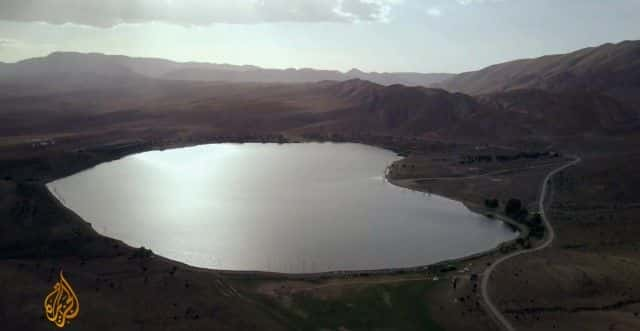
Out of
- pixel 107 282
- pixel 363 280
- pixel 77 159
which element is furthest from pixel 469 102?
pixel 107 282

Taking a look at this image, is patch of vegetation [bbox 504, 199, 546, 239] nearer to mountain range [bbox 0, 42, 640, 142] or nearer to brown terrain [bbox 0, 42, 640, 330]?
brown terrain [bbox 0, 42, 640, 330]

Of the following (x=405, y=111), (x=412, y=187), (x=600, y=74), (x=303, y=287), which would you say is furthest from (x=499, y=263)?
(x=600, y=74)

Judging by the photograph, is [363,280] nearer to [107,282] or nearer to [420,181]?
[107,282]

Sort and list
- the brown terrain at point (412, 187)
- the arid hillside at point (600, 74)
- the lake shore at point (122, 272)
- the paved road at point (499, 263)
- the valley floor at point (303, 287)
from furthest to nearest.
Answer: the arid hillside at point (600, 74)
the lake shore at point (122, 272)
the brown terrain at point (412, 187)
the paved road at point (499, 263)
the valley floor at point (303, 287)

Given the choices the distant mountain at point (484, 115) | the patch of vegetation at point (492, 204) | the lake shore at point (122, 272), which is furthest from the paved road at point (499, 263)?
the distant mountain at point (484, 115)

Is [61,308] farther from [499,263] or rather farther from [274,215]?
[499,263]

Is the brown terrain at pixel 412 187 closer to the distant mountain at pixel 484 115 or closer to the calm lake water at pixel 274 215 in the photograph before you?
the distant mountain at pixel 484 115

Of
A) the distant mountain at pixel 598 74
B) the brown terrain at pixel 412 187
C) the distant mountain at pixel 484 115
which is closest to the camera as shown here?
the brown terrain at pixel 412 187
